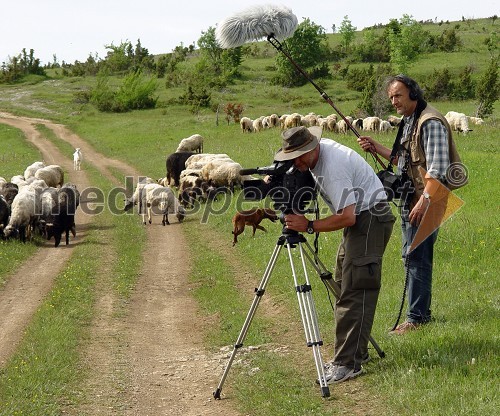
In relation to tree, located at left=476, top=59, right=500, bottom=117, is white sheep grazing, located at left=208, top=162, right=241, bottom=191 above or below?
below

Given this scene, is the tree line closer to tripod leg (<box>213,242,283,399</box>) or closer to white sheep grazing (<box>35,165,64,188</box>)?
white sheep grazing (<box>35,165,64,188</box>)

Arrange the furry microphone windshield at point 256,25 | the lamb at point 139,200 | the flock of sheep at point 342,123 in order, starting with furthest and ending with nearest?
1. the flock of sheep at point 342,123
2. the lamb at point 139,200
3. the furry microphone windshield at point 256,25

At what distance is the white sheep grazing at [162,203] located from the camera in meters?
21.4

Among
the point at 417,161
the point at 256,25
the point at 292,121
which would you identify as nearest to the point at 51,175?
the point at 292,121

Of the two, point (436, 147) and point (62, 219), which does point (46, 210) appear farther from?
point (436, 147)

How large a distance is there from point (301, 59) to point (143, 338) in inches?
2422

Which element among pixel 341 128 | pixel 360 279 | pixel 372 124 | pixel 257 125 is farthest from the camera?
pixel 257 125

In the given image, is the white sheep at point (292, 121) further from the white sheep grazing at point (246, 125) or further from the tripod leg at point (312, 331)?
the tripod leg at point (312, 331)

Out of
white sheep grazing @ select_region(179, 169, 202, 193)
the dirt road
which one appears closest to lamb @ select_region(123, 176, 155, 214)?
white sheep grazing @ select_region(179, 169, 202, 193)

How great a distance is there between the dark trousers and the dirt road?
1401mm

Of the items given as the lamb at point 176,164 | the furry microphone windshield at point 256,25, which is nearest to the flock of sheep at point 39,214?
the lamb at point 176,164

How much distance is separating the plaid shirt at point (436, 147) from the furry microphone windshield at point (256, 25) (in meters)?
2.23

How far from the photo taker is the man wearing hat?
6.86m

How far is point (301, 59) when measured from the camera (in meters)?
69.4
